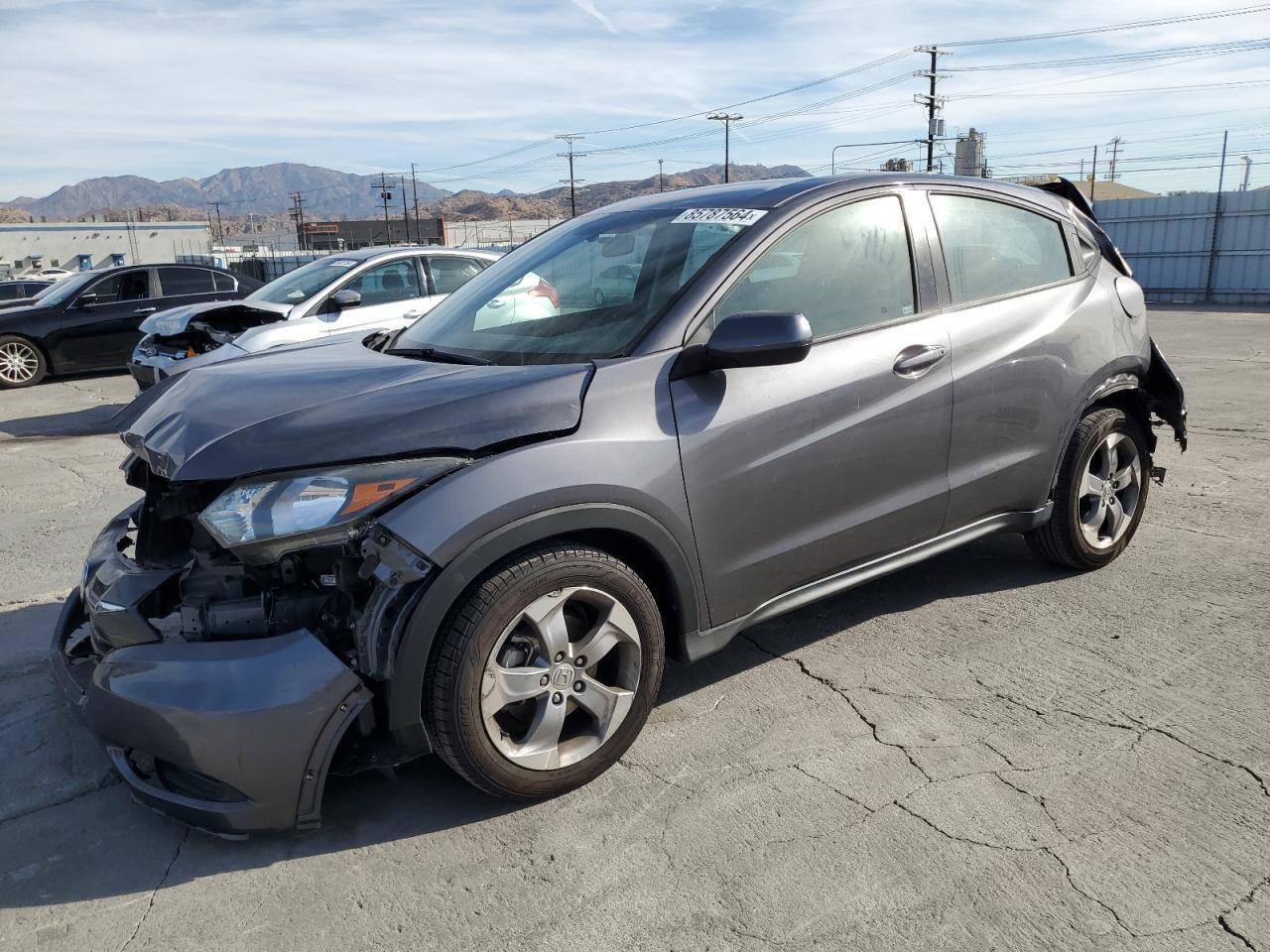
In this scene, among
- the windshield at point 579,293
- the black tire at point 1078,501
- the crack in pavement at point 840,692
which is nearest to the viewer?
the crack in pavement at point 840,692

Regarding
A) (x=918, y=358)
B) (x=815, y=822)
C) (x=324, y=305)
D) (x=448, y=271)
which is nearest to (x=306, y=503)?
(x=815, y=822)

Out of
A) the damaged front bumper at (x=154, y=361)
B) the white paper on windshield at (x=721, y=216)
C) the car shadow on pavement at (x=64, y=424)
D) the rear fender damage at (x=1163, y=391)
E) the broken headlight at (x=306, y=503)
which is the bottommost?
the car shadow on pavement at (x=64, y=424)

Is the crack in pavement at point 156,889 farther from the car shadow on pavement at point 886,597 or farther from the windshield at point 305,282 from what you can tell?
the windshield at point 305,282

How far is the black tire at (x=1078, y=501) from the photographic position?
4141mm

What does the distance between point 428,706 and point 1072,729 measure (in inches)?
80.4

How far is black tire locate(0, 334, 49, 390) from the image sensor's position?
12.4 meters

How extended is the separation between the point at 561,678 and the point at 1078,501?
2.65 meters

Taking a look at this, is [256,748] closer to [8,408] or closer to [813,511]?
[813,511]

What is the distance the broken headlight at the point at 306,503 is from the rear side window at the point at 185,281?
1209 centimetres

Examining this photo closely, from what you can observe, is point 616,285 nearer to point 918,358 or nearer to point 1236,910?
point 918,358

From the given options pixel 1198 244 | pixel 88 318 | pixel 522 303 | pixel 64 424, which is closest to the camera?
pixel 522 303

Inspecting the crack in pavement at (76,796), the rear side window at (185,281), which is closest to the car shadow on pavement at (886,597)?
the crack in pavement at (76,796)

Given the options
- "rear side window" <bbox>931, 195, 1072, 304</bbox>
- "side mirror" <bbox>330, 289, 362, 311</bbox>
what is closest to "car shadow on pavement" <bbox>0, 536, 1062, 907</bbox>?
"rear side window" <bbox>931, 195, 1072, 304</bbox>

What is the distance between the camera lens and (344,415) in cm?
267
